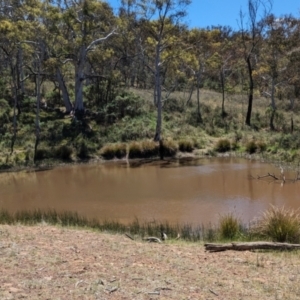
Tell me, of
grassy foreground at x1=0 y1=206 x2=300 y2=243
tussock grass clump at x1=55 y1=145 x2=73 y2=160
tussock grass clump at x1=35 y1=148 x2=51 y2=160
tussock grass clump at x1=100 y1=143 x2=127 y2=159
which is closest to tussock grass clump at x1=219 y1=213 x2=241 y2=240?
grassy foreground at x1=0 y1=206 x2=300 y2=243

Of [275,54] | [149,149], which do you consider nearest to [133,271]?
[149,149]

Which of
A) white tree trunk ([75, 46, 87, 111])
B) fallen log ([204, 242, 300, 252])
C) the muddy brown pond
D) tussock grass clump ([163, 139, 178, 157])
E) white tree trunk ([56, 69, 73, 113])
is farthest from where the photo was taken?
white tree trunk ([56, 69, 73, 113])

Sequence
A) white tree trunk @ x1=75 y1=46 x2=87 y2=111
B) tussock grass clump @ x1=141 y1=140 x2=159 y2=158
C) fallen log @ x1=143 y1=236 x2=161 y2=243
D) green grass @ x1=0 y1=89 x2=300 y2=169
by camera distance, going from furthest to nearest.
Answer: white tree trunk @ x1=75 y1=46 x2=87 y2=111 < tussock grass clump @ x1=141 y1=140 x2=159 y2=158 < green grass @ x1=0 y1=89 x2=300 y2=169 < fallen log @ x1=143 y1=236 x2=161 y2=243

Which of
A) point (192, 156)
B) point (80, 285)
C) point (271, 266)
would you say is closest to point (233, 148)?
point (192, 156)

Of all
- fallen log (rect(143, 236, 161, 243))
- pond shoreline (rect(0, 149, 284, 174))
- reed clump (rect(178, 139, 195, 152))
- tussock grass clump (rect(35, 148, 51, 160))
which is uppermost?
reed clump (rect(178, 139, 195, 152))

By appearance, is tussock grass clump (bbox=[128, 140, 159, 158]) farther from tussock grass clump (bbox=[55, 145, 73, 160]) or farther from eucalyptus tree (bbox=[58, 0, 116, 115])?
eucalyptus tree (bbox=[58, 0, 116, 115])

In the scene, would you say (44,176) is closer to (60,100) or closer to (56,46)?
(56,46)

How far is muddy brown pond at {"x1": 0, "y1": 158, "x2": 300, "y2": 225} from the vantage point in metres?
12.3

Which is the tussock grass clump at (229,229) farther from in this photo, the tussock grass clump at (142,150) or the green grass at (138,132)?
the tussock grass clump at (142,150)

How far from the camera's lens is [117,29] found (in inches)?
1088

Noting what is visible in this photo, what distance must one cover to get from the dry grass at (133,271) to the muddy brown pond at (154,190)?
12.3ft

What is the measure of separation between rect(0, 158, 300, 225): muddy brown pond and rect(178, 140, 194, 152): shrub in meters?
1.93

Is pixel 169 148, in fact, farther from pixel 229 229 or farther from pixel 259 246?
pixel 259 246

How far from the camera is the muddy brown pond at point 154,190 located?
1232 cm
